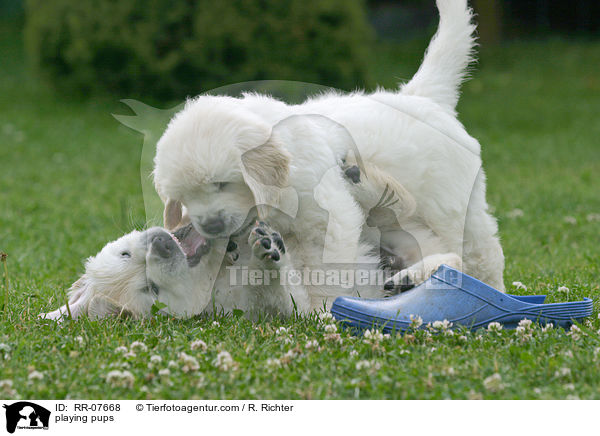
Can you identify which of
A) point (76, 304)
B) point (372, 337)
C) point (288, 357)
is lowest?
point (288, 357)

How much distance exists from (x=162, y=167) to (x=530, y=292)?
2.25m

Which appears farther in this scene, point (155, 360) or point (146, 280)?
point (146, 280)

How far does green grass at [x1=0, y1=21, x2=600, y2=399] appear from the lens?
2826 millimetres

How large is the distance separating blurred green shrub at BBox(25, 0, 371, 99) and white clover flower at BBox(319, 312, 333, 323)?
940 cm

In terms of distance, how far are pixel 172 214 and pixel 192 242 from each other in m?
0.19

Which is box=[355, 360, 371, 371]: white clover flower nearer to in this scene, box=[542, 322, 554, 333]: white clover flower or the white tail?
box=[542, 322, 554, 333]: white clover flower

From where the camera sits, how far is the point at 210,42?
1259 centimetres

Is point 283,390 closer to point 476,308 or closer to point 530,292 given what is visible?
point 476,308

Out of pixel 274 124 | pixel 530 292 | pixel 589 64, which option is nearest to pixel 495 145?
pixel 589 64

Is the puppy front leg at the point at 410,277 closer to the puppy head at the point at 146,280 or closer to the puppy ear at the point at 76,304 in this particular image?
the puppy head at the point at 146,280

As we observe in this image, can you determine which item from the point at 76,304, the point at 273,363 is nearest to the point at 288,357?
the point at 273,363

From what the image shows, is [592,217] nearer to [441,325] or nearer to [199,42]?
[441,325]

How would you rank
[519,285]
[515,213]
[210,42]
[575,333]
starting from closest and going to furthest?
[575,333] < [519,285] < [515,213] < [210,42]
